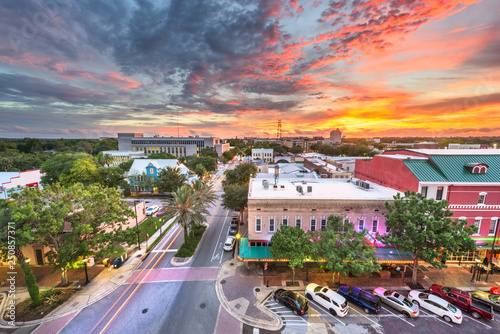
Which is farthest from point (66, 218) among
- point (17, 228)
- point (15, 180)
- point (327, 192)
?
point (15, 180)

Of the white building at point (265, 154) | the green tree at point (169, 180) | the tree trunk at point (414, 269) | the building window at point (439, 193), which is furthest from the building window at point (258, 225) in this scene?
the white building at point (265, 154)

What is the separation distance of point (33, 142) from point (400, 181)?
21014cm

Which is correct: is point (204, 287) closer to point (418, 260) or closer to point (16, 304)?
point (16, 304)

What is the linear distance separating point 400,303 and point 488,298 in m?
10.5

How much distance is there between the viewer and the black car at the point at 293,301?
1991 centimetres

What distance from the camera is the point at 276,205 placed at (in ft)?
85.1

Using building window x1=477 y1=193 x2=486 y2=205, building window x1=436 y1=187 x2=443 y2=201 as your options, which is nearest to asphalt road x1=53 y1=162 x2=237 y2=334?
building window x1=436 y1=187 x2=443 y2=201

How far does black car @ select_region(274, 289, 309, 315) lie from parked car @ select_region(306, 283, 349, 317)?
1245 mm

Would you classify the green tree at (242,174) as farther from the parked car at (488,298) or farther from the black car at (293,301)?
the parked car at (488,298)

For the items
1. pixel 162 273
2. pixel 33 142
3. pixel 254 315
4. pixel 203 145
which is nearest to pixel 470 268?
pixel 254 315

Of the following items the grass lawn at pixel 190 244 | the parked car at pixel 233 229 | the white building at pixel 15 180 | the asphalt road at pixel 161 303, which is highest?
the white building at pixel 15 180

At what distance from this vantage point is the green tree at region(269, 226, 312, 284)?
71.5ft

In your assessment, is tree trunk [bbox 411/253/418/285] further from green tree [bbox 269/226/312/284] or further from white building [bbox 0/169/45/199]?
white building [bbox 0/169/45/199]

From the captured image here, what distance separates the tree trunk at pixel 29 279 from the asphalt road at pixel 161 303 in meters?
4.97
